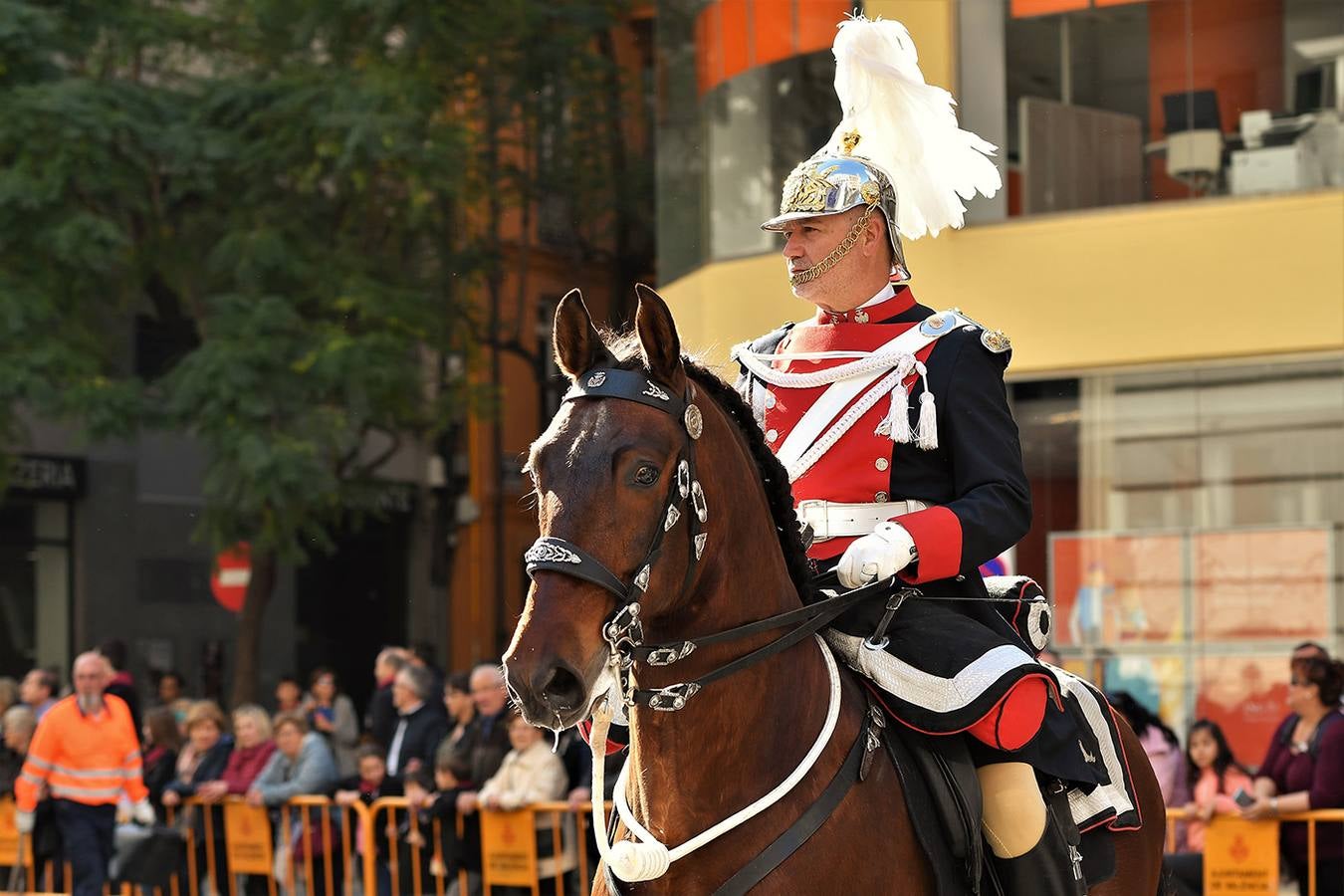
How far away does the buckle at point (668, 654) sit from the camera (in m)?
4.58

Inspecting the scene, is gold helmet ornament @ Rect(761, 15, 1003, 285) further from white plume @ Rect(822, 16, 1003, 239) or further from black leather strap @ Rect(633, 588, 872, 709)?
black leather strap @ Rect(633, 588, 872, 709)

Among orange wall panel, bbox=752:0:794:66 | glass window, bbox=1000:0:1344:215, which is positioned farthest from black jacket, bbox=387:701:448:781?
orange wall panel, bbox=752:0:794:66

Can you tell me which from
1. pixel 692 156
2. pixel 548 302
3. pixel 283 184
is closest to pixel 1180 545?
pixel 692 156

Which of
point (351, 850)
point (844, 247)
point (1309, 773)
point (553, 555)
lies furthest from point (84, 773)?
point (553, 555)

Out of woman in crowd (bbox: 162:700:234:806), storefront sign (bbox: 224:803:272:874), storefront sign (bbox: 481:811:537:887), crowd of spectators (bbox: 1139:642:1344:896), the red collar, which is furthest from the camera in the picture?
woman in crowd (bbox: 162:700:234:806)

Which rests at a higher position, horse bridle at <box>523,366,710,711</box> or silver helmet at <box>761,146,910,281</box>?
silver helmet at <box>761,146,910,281</box>

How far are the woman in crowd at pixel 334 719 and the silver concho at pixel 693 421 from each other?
1333cm

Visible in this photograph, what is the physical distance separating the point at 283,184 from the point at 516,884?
10.1 m

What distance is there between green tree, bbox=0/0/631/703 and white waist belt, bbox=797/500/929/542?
45.1 feet

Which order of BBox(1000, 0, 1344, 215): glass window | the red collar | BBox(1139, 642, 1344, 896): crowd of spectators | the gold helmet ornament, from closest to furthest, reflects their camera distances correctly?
the red collar < the gold helmet ornament < BBox(1139, 642, 1344, 896): crowd of spectators < BBox(1000, 0, 1344, 215): glass window

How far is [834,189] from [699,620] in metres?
1.36

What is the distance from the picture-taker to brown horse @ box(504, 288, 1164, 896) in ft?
14.0

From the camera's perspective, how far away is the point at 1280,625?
51.1ft

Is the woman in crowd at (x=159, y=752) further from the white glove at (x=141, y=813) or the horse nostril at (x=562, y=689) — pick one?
the horse nostril at (x=562, y=689)
